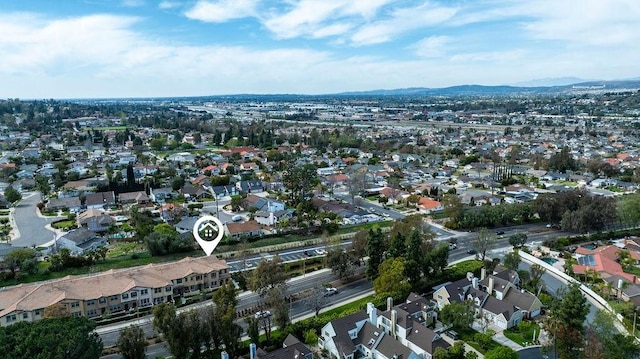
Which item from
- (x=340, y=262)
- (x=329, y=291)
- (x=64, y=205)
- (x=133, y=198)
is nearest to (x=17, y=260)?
(x=64, y=205)

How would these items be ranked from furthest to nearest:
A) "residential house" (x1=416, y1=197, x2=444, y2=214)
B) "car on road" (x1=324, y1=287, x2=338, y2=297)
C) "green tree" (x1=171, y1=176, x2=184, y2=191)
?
"green tree" (x1=171, y1=176, x2=184, y2=191) → "residential house" (x1=416, y1=197, x2=444, y2=214) → "car on road" (x1=324, y1=287, x2=338, y2=297)

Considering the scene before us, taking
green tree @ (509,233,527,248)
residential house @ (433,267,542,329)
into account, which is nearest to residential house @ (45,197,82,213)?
residential house @ (433,267,542,329)

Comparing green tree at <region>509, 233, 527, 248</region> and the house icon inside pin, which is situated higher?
the house icon inside pin

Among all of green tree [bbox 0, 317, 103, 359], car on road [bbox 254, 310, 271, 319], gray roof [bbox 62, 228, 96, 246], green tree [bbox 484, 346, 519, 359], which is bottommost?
car on road [bbox 254, 310, 271, 319]

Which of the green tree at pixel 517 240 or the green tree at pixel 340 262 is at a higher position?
the green tree at pixel 340 262

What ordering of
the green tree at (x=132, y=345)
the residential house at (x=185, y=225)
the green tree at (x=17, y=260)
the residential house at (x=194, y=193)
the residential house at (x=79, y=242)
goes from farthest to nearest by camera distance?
1. the residential house at (x=194, y=193)
2. the residential house at (x=185, y=225)
3. the residential house at (x=79, y=242)
4. the green tree at (x=17, y=260)
5. the green tree at (x=132, y=345)

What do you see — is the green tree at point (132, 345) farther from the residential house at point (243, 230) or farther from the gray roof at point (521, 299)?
the gray roof at point (521, 299)

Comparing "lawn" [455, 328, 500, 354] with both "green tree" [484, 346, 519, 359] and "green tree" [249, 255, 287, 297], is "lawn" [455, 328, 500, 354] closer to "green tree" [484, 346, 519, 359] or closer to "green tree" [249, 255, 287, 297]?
"green tree" [484, 346, 519, 359]

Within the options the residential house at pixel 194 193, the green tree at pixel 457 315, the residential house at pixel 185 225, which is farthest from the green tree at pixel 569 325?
the residential house at pixel 194 193
